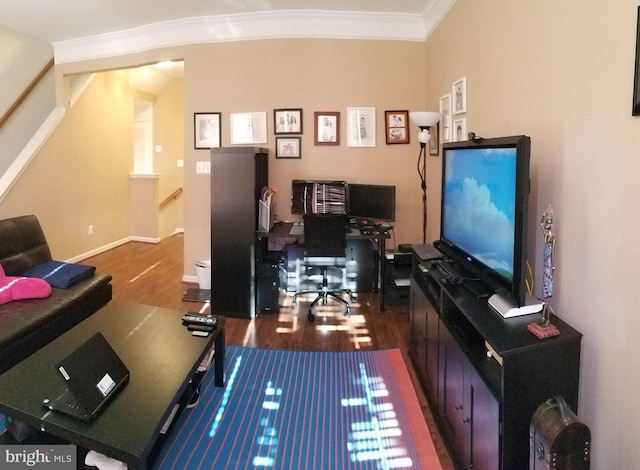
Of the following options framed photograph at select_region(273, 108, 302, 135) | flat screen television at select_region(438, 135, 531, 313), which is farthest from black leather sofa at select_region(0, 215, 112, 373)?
flat screen television at select_region(438, 135, 531, 313)

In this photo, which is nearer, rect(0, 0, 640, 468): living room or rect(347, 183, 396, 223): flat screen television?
rect(0, 0, 640, 468): living room

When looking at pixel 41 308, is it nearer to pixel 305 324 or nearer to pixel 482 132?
pixel 305 324

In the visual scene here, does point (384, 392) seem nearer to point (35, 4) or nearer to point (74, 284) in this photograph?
point (74, 284)

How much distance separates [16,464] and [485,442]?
185 cm

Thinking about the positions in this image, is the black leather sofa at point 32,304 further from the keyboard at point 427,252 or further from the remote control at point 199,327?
the keyboard at point 427,252

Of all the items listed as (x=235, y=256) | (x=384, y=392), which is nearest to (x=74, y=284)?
(x=235, y=256)

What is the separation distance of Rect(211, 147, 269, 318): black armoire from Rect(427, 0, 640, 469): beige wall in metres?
2.10

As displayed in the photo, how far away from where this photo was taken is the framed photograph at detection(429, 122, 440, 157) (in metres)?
3.52

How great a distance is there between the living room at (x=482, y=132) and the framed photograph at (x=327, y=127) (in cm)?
7

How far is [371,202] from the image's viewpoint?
375 centimetres

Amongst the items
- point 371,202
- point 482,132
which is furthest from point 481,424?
point 371,202

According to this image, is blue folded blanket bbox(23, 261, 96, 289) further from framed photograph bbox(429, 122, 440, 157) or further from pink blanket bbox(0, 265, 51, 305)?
framed photograph bbox(429, 122, 440, 157)

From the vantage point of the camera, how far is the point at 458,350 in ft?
5.74

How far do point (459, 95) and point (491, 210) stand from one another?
1.42 metres
